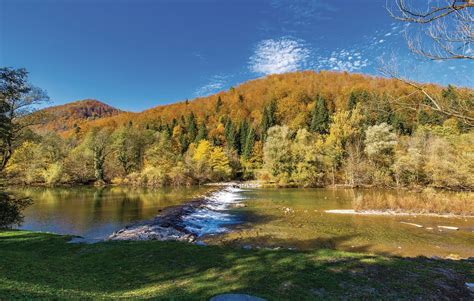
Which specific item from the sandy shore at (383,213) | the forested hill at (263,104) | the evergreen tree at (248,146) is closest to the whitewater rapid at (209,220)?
the sandy shore at (383,213)

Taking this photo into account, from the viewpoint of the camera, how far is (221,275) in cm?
663

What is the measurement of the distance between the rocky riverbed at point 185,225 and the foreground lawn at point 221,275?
16.1 ft

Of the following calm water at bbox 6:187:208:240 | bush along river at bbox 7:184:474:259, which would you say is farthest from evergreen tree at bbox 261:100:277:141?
bush along river at bbox 7:184:474:259

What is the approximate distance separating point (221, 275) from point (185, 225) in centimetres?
1137

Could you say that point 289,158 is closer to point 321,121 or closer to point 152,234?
point 321,121

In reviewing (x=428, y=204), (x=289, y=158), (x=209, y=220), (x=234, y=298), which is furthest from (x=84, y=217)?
(x=289, y=158)

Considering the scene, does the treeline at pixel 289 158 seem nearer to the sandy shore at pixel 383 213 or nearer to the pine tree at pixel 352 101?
the pine tree at pixel 352 101

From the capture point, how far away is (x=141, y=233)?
14.3m

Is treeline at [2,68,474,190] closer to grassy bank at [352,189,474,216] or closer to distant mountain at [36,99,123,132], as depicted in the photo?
grassy bank at [352,189,474,216]

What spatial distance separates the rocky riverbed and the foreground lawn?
491 centimetres

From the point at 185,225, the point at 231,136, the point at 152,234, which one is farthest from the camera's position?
the point at 231,136

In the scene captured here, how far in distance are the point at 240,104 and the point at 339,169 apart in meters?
65.1

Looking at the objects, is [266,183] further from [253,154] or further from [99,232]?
[99,232]

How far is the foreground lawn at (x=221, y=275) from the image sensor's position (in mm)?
5496
